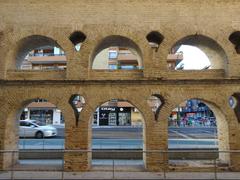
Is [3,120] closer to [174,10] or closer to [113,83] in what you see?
[113,83]

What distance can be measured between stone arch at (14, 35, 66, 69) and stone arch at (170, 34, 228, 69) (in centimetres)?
624

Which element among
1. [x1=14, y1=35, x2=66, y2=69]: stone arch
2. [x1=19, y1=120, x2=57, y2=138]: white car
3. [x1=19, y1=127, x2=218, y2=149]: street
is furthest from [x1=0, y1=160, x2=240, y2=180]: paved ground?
[x1=19, y1=120, x2=57, y2=138]: white car

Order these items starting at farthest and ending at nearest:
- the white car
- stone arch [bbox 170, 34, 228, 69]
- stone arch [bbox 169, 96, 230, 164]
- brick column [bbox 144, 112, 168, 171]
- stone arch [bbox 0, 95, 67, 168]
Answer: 1. the white car
2. stone arch [bbox 170, 34, 228, 69]
3. stone arch [bbox 169, 96, 230, 164]
4. stone arch [bbox 0, 95, 67, 168]
5. brick column [bbox 144, 112, 168, 171]

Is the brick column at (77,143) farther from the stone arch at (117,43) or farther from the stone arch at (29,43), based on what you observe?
the stone arch at (29,43)

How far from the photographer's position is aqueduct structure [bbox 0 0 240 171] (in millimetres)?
11570

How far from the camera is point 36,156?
1447cm

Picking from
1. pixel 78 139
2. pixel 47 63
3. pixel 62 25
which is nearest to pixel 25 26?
pixel 62 25

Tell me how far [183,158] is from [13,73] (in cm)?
996

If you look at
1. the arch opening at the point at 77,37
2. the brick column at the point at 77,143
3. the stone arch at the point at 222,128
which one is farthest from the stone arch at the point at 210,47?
the brick column at the point at 77,143

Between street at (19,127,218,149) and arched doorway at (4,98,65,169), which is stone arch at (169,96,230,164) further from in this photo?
arched doorway at (4,98,65,169)

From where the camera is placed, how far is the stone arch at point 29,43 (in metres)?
12.4

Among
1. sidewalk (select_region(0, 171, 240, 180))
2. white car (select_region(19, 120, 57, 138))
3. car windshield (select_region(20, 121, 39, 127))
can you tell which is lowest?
sidewalk (select_region(0, 171, 240, 180))

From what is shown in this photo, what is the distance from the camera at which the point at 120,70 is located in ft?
40.0

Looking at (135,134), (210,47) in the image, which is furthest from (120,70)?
(135,134)
